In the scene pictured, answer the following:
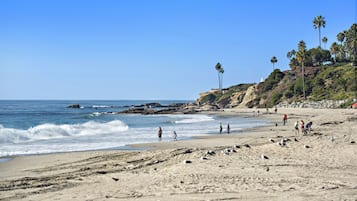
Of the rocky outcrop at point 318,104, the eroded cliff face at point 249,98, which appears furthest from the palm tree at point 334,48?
the rocky outcrop at point 318,104

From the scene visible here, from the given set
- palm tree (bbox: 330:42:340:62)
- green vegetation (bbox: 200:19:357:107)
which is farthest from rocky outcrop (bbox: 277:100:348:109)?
palm tree (bbox: 330:42:340:62)

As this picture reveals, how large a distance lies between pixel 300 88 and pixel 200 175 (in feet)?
254

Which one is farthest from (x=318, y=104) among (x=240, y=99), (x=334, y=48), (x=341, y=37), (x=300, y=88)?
(x=341, y=37)

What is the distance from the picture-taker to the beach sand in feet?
34.4

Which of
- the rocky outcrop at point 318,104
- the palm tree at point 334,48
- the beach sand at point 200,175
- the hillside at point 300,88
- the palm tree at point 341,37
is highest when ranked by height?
the palm tree at point 341,37

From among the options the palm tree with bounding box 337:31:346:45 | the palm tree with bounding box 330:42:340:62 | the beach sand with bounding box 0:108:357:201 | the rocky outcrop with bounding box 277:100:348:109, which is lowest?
the beach sand with bounding box 0:108:357:201

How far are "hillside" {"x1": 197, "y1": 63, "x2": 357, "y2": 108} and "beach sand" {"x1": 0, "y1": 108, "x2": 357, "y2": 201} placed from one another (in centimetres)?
5029

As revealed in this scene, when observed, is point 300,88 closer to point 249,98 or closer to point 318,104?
point 318,104

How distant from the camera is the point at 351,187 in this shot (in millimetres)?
10648

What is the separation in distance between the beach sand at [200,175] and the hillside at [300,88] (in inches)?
1980

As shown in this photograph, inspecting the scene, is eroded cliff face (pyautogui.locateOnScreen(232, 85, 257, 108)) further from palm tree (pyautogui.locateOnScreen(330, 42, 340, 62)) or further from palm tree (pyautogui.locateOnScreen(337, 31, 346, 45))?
palm tree (pyautogui.locateOnScreen(337, 31, 346, 45))

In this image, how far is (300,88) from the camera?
85000mm

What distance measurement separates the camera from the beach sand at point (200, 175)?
10.5 metres

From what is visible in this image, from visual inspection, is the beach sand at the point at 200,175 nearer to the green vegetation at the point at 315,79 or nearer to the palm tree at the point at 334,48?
the green vegetation at the point at 315,79
